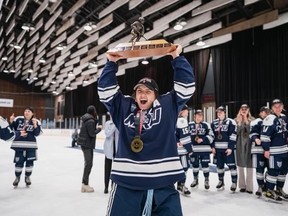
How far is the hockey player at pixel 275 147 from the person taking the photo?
3.64m

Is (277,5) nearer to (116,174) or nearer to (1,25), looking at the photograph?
(116,174)

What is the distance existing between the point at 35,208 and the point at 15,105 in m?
22.1

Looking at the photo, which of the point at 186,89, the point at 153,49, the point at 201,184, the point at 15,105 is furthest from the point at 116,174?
the point at 15,105

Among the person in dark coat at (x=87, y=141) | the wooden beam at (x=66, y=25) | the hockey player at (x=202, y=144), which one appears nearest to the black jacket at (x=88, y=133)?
the person in dark coat at (x=87, y=141)

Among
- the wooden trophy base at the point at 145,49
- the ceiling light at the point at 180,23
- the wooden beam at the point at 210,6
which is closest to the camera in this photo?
the wooden trophy base at the point at 145,49

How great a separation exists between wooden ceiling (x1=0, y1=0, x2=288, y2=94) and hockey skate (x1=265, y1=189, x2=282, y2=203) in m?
4.60

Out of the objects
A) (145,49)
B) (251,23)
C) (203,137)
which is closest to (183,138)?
(203,137)

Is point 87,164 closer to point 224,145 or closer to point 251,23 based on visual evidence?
point 224,145

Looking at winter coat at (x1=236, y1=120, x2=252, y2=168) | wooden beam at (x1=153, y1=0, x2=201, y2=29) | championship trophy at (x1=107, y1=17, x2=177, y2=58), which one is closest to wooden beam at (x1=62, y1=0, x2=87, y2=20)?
wooden beam at (x1=153, y1=0, x2=201, y2=29)

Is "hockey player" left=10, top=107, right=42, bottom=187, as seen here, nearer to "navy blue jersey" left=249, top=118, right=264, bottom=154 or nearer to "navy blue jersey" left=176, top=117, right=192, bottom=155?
"navy blue jersey" left=176, top=117, right=192, bottom=155

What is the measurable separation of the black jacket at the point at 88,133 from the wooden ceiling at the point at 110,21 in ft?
8.11

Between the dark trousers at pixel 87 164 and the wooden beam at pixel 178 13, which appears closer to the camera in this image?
the dark trousers at pixel 87 164

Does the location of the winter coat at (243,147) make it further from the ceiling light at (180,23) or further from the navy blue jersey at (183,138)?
the ceiling light at (180,23)

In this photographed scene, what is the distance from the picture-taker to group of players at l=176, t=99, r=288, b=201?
12.0 ft
